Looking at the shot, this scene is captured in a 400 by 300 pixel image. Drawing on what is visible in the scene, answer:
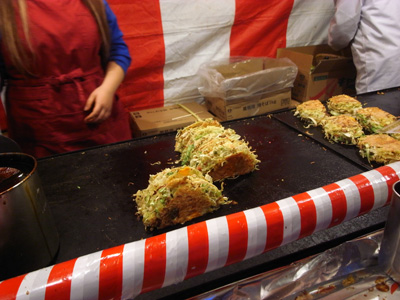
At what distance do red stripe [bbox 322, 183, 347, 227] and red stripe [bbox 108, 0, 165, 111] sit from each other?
2703mm

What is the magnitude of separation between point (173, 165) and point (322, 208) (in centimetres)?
106

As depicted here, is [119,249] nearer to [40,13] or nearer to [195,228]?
[195,228]

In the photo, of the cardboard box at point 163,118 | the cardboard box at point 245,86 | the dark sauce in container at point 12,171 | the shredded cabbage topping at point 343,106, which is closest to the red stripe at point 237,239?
the dark sauce in container at point 12,171

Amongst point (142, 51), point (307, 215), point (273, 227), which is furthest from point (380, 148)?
point (142, 51)

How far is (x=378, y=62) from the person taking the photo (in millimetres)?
3148

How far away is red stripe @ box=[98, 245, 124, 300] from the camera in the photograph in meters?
0.80

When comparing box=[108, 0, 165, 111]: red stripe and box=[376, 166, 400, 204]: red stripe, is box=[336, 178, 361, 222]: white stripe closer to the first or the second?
box=[376, 166, 400, 204]: red stripe

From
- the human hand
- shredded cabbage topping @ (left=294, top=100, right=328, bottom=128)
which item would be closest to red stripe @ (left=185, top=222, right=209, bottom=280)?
the human hand

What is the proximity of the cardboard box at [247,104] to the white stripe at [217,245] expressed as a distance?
7.72ft

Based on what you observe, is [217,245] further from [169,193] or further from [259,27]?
[259,27]

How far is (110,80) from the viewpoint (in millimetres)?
2217

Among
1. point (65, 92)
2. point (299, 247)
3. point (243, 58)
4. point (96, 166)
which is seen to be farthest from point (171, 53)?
point (299, 247)

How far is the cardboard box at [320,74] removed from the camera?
3.59 meters

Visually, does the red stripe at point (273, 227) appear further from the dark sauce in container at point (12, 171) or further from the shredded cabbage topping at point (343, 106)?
the shredded cabbage topping at point (343, 106)
